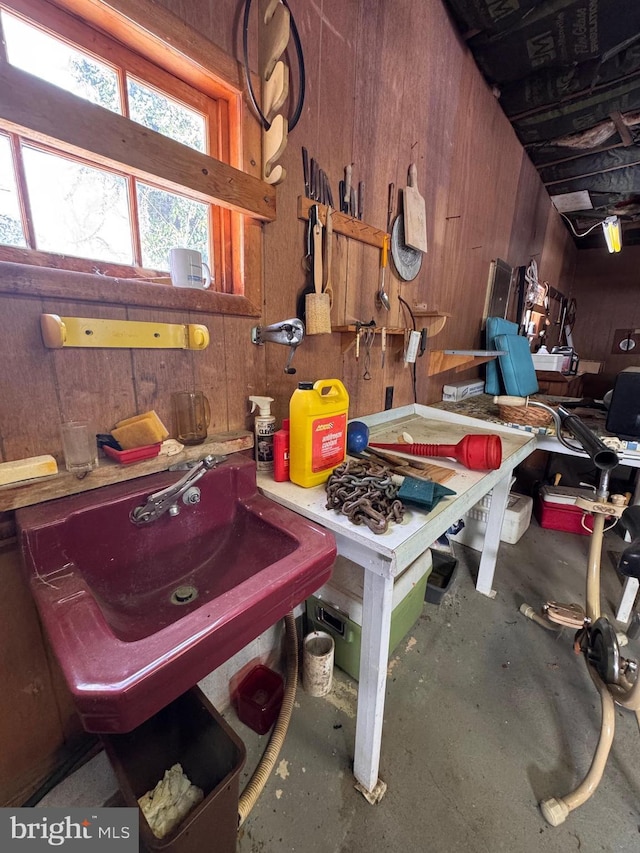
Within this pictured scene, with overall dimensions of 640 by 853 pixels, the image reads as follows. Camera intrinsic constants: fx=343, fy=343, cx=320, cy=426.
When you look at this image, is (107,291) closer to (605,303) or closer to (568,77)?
(568,77)

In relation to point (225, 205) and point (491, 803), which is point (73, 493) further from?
point (491, 803)

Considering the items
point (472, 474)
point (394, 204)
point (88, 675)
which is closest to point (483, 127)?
point (394, 204)

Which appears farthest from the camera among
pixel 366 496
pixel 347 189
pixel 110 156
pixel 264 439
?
pixel 347 189

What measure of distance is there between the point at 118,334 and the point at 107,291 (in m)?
0.09

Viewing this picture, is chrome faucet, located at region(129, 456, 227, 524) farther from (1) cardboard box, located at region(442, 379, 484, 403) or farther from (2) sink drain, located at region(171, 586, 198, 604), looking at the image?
(1) cardboard box, located at region(442, 379, 484, 403)

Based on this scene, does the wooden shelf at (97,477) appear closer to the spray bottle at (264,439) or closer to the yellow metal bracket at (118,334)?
the spray bottle at (264,439)

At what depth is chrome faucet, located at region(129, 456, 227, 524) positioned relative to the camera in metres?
0.73

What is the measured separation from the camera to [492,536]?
1.73 meters

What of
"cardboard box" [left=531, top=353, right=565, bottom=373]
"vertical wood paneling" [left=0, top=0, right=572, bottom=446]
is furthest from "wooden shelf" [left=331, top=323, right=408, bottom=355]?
"cardboard box" [left=531, top=353, right=565, bottom=373]

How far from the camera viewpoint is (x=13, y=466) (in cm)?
68

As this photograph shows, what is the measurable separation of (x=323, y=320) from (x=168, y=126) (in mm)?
662

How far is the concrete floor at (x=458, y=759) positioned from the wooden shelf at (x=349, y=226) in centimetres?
171

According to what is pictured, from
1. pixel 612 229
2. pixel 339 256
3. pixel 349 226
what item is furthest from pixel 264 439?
pixel 612 229

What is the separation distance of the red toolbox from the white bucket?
1899 millimetres
